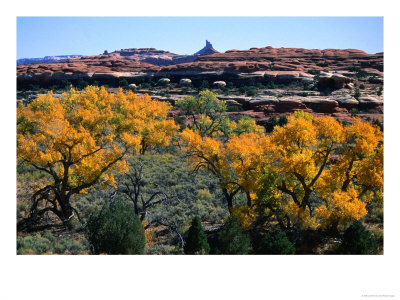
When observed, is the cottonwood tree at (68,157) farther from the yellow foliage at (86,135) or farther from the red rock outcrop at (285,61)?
the red rock outcrop at (285,61)

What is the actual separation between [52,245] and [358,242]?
40.0 ft

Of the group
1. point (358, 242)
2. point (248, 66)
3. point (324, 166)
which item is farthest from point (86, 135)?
point (248, 66)

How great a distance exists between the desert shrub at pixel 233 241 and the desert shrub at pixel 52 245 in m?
5.68

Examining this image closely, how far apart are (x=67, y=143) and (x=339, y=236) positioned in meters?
13.4

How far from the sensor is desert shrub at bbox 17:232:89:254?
1270 centimetres

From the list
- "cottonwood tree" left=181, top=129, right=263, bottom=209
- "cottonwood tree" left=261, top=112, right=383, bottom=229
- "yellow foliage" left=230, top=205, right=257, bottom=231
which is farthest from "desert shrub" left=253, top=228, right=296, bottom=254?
"cottonwood tree" left=181, top=129, right=263, bottom=209

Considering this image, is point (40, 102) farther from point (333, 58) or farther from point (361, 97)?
point (333, 58)

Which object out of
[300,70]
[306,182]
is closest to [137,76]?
[300,70]

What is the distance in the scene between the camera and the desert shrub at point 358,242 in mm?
12203

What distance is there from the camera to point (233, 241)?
13.0 metres

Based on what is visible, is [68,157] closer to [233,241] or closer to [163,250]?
[163,250]

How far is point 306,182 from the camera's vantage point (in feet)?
51.9

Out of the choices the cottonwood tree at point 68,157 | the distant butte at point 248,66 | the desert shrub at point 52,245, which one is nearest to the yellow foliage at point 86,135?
the cottonwood tree at point 68,157

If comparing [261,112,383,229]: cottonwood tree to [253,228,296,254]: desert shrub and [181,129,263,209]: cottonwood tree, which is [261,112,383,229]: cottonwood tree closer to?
[181,129,263,209]: cottonwood tree
